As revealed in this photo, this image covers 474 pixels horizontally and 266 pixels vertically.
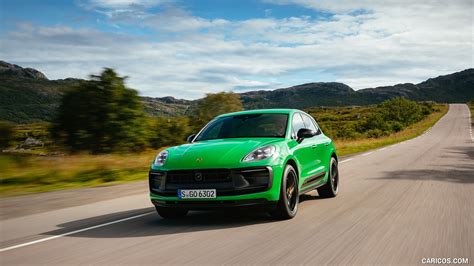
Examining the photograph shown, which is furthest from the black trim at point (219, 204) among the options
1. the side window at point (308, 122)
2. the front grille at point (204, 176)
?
the side window at point (308, 122)

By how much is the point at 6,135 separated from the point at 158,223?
472 inches

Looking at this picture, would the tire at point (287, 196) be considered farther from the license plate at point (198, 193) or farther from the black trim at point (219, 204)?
the license plate at point (198, 193)

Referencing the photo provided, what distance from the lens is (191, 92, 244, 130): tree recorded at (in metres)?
30.4

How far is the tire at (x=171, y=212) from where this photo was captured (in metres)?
7.13

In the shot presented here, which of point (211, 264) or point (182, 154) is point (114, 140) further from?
point (211, 264)

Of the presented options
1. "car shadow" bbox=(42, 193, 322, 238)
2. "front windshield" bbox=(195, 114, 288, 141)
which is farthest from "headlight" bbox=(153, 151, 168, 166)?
"front windshield" bbox=(195, 114, 288, 141)

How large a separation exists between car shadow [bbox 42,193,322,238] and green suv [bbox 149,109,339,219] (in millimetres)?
217

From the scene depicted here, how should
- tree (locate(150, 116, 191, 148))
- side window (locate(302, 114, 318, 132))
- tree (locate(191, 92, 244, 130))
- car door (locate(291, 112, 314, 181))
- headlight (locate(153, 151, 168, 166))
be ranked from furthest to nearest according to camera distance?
tree (locate(191, 92, 244, 130))
tree (locate(150, 116, 191, 148))
side window (locate(302, 114, 318, 132))
car door (locate(291, 112, 314, 181))
headlight (locate(153, 151, 168, 166))

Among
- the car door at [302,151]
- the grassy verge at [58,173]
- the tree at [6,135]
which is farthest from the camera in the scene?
the tree at [6,135]

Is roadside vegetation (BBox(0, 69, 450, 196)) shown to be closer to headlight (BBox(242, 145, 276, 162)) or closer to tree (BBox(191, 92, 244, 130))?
tree (BBox(191, 92, 244, 130))

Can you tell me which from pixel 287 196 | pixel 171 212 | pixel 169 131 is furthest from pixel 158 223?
pixel 169 131

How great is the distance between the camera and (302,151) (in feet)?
25.7

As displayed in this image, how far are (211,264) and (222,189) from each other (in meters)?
1.83

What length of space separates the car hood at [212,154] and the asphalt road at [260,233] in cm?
81
